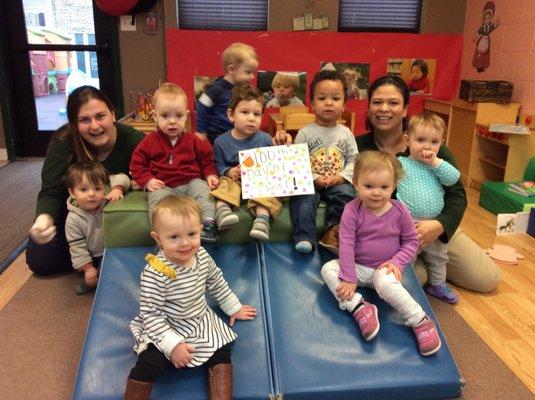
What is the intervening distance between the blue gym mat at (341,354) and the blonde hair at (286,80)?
3.79m

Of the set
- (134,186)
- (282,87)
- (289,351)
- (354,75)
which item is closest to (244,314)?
(289,351)

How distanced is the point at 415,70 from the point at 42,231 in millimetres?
4670

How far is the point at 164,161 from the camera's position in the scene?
2502mm

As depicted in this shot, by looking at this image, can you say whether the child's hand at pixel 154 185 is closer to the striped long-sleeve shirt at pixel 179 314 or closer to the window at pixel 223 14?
the striped long-sleeve shirt at pixel 179 314

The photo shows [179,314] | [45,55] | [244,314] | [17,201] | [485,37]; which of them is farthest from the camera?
[45,55]

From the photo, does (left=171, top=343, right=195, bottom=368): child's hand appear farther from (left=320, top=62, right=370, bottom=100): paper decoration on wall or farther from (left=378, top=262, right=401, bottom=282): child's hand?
(left=320, top=62, right=370, bottom=100): paper decoration on wall

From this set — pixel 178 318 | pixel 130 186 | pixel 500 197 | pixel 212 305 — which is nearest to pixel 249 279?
pixel 212 305

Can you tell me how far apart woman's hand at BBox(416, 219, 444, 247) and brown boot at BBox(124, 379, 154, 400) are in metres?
1.40

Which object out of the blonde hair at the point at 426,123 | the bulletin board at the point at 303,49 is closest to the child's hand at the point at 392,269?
the blonde hair at the point at 426,123

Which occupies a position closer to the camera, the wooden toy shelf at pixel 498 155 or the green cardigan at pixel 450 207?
the green cardigan at pixel 450 207

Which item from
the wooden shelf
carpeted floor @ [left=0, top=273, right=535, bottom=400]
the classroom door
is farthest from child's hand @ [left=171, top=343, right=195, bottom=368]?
the classroom door

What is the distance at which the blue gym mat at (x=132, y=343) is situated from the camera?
1.71 metres

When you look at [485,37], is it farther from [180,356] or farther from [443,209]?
[180,356]

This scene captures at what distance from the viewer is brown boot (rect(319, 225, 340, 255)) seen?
2324 millimetres
